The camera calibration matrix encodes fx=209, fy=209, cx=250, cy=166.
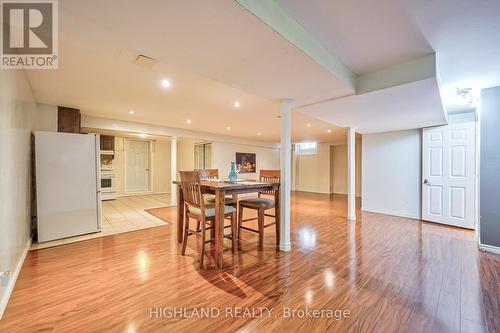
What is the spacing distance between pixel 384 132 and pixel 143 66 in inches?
212

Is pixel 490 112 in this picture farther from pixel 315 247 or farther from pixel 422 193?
pixel 315 247

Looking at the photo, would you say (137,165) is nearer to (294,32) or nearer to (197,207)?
(197,207)

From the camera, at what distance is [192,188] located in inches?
98.3

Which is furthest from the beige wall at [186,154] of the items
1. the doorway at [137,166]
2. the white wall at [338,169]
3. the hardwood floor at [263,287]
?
the white wall at [338,169]

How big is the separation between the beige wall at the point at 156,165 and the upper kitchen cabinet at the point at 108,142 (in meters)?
0.32

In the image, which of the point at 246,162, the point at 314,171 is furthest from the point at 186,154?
the point at 314,171

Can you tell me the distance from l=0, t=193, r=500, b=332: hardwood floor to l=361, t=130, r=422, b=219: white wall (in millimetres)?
1705

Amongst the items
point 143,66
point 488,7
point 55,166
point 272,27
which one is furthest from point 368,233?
point 55,166

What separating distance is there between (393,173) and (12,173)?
6.55 meters

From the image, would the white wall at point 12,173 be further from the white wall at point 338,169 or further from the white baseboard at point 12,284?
the white wall at point 338,169

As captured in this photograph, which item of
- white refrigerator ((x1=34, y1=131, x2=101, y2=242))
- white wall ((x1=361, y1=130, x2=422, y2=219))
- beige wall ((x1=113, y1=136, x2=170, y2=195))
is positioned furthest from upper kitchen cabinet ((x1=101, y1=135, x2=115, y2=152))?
white wall ((x1=361, y1=130, x2=422, y2=219))

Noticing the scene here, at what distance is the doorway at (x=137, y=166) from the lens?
7.73 meters

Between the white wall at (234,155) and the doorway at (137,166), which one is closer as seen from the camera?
the white wall at (234,155)

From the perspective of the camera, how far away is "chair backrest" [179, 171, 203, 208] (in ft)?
7.82
